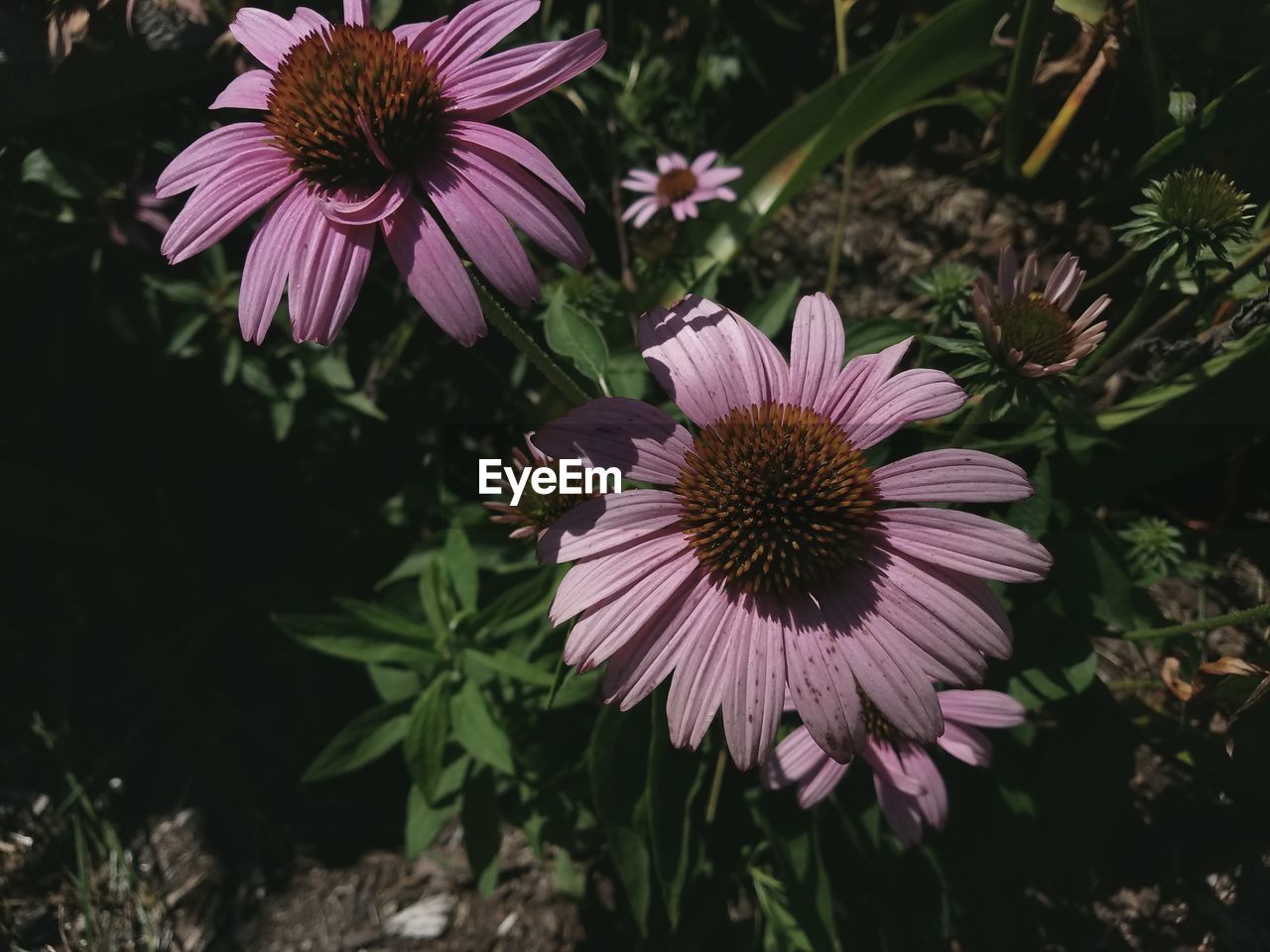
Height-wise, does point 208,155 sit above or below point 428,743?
above

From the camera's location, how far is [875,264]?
226cm

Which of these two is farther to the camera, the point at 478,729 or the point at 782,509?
the point at 478,729

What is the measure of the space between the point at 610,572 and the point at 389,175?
23.8 inches

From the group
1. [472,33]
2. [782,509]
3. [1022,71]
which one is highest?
[1022,71]

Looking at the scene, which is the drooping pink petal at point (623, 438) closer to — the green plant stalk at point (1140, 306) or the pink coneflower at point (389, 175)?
the pink coneflower at point (389, 175)

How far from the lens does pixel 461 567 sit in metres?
1.62

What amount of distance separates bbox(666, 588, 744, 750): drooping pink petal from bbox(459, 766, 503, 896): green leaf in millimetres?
774

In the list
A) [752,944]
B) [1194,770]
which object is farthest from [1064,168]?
[752,944]

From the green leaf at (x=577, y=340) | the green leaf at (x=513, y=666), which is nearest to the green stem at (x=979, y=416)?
the green leaf at (x=577, y=340)

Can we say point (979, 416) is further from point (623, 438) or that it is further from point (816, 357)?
point (623, 438)

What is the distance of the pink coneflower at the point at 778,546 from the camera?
99 centimetres

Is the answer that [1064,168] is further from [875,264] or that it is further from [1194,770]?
[1194,770]

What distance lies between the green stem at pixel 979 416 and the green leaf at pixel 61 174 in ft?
6.16

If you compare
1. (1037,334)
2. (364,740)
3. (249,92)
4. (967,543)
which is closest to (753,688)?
(967,543)
